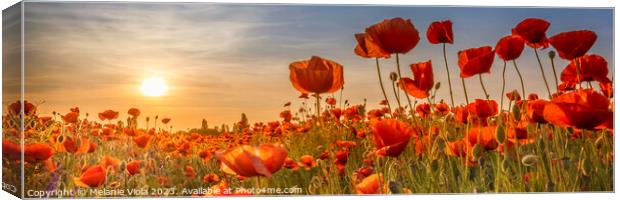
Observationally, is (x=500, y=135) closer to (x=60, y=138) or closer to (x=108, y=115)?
(x=108, y=115)

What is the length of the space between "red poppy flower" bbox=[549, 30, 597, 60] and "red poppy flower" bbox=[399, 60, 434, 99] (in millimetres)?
791

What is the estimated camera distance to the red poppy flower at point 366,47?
5.68 m

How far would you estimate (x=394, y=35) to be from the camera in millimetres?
5680

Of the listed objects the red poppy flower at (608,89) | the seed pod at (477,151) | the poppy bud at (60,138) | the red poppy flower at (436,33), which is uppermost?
the red poppy flower at (436,33)

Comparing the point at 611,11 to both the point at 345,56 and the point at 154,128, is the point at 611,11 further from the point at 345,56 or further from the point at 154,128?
the point at 154,128

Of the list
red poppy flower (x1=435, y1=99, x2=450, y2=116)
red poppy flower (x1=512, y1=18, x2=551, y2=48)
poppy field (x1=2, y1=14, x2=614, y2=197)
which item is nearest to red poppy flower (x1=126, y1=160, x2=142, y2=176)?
poppy field (x1=2, y1=14, x2=614, y2=197)

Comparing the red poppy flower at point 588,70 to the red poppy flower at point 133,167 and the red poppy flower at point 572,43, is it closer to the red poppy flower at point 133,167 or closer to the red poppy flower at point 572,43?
the red poppy flower at point 572,43

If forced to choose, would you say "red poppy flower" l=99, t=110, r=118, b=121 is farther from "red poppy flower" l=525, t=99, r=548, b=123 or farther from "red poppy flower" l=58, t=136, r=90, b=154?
"red poppy flower" l=525, t=99, r=548, b=123

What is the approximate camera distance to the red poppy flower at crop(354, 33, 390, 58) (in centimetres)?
568

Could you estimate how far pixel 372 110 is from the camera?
572 cm

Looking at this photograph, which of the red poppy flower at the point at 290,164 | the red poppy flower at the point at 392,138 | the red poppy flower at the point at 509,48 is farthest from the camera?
the red poppy flower at the point at 509,48

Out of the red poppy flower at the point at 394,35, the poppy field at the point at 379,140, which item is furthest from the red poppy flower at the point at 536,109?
the red poppy flower at the point at 394,35

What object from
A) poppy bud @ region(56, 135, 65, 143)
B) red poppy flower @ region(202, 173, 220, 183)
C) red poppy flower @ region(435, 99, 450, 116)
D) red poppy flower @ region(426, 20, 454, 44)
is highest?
red poppy flower @ region(426, 20, 454, 44)

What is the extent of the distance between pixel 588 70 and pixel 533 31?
43cm
